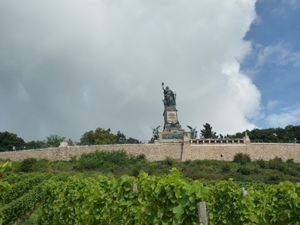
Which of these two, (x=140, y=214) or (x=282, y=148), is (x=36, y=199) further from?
(x=282, y=148)

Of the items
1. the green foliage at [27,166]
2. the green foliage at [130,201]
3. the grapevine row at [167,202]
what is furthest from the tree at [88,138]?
the grapevine row at [167,202]

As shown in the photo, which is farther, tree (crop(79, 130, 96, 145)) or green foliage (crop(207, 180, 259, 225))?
tree (crop(79, 130, 96, 145))

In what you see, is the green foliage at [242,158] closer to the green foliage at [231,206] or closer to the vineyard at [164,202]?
the vineyard at [164,202]

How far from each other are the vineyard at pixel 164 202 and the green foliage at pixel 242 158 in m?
36.4

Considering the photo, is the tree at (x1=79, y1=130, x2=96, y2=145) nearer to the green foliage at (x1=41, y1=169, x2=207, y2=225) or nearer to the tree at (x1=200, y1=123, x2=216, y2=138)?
the tree at (x1=200, y1=123, x2=216, y2=138)

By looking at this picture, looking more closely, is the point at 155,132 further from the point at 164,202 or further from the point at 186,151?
the point at 164,202

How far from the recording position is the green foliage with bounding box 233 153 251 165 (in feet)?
141

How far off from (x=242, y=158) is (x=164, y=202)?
41296 mm

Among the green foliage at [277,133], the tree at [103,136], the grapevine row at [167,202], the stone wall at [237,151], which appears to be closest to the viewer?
the grapevine row at [167,202]

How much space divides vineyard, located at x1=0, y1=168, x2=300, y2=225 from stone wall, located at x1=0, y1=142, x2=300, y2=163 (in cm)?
3724

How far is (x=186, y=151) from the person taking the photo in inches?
1834

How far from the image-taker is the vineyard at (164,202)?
4352 millimetres

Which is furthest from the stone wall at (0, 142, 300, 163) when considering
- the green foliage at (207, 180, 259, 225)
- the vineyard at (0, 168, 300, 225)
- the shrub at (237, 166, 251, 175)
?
the green foliage at (207, 180, 259, 225)

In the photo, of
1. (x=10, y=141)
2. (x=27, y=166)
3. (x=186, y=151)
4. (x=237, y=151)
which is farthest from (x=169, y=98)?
(x=10, y=141)
